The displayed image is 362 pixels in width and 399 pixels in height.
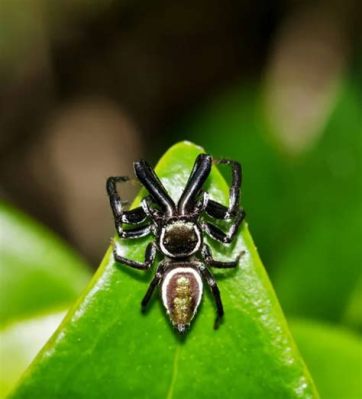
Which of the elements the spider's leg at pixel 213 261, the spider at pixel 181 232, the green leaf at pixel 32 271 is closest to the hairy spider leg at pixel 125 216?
the spider at pixel 181 232

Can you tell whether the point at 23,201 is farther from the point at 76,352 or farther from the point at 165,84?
the point at 76,352

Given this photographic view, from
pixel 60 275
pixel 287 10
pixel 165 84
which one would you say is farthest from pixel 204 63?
pixel 60 275

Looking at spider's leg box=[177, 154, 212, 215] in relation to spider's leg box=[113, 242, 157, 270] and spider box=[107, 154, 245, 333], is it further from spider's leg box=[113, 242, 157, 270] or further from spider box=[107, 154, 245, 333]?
spider's leg box=[113, 242, 157, 270]

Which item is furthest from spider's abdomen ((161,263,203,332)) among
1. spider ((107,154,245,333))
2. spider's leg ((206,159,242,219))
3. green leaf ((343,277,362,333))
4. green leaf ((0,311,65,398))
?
green leaf ((343,277,362,333))

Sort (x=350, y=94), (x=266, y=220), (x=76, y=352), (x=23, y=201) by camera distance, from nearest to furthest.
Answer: (x=76, y=352)
(x=266, y=220)
(x=350, y=94)
(x=23, y=201)

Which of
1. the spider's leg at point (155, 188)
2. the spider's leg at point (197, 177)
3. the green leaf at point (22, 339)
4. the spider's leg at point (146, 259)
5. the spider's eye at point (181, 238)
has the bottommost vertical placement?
the green leaf at point (22, 339)

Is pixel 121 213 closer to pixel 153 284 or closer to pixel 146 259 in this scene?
pixel 146 259

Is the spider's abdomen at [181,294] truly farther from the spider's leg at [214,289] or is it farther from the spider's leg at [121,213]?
the spider's leg at [121,213]
